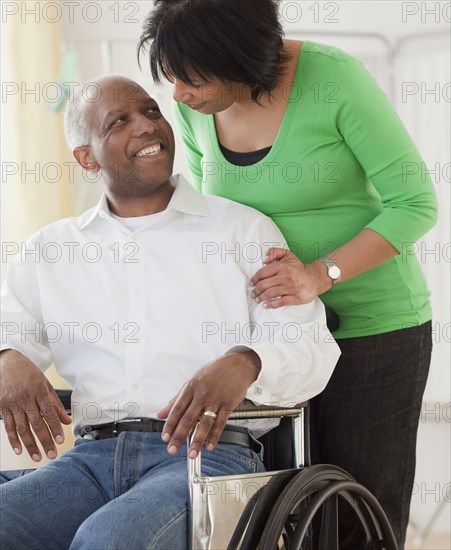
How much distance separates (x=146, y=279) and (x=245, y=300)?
0.71ft

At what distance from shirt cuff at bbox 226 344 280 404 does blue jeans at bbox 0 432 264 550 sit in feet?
0.49

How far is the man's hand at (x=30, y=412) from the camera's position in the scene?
160cm

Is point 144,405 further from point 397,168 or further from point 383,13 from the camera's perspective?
point 383,13

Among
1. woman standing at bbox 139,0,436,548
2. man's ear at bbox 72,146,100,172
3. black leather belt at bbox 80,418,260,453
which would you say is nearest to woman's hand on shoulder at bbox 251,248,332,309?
woman standing at bbox 139,0,436,548

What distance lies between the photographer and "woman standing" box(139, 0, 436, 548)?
5.63 ft

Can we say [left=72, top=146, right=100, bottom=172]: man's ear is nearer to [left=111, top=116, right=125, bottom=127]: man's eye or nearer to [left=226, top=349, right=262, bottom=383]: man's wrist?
[left=111, top=116, right=125, bottom=127]: man's eye

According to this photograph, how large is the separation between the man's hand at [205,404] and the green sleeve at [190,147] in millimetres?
703

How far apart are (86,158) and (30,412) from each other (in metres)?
0.64

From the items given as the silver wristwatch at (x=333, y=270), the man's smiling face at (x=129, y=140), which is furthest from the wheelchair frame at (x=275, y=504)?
the man's smiling face at (x=129, y=140)

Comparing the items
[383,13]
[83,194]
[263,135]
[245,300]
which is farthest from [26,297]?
[383,13]

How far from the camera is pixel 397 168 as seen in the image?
5.84 feet

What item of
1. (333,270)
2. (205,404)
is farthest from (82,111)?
(205,404)

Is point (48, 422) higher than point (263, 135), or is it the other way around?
point (263, 135)

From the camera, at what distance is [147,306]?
1.79 metres
